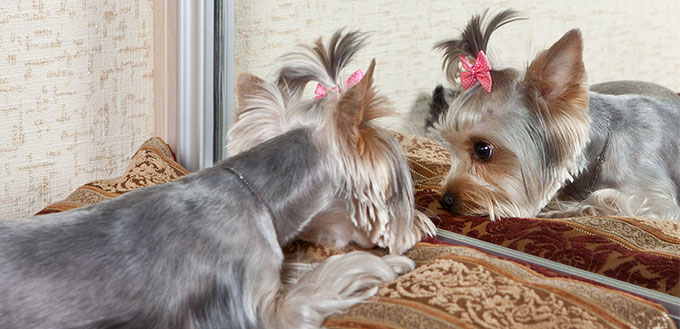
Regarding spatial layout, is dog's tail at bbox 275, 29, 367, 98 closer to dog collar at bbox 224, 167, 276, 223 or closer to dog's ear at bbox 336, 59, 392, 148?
dog's ear at bbox 336, 59, 392, 148

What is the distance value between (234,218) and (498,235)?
784 millimetres

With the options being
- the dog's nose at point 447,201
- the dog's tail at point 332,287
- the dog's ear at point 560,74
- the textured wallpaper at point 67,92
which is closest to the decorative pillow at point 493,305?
the dog's tail at point 332,287

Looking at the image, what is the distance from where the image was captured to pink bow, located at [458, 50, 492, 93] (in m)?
2.22

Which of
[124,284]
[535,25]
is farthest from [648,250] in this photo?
[124,284]

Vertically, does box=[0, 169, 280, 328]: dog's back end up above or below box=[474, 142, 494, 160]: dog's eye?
below

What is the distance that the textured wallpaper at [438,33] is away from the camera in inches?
77.6

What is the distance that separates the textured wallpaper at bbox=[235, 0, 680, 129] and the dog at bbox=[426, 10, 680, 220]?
7cm

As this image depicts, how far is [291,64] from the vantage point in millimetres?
2014

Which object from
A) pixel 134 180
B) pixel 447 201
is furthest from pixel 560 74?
pixel 134 180

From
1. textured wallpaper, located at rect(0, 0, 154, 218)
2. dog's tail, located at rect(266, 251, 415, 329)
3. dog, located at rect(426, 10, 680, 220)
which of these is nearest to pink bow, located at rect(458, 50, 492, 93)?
dog, located at rect(426, 10, 680, 220)

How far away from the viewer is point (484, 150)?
2246mm

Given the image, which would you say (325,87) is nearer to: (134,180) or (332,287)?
(332,287)

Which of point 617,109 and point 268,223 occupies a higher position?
point 617,109

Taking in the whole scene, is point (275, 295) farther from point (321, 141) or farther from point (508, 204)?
point (508, 204)
